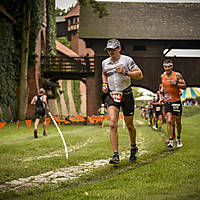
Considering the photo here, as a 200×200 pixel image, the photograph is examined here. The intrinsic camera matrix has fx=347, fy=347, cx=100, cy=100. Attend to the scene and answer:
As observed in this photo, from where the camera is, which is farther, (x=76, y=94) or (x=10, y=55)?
(x=76, y=94)

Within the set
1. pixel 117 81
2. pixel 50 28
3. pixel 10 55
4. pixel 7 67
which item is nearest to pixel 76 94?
pixel 50 28

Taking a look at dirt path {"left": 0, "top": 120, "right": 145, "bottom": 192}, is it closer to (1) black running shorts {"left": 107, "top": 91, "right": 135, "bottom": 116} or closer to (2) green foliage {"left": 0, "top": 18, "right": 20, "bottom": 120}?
(1) black running shorts {"left": 107, "top": 91, "right": 135, "bottom": 116}

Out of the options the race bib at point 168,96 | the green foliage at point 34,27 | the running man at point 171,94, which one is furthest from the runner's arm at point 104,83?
the green foliage at point 34,27

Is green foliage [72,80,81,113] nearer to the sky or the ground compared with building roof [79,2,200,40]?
nearer to the ground

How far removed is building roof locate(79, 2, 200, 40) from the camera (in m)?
27.3

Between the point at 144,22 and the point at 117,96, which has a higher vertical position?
the point at 144,22

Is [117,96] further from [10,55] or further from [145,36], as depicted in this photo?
[145,36]

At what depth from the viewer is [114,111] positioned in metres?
5.97

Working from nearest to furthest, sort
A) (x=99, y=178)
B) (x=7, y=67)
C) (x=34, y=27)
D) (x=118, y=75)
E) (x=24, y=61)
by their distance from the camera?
(x=99, y=178)
(x=118, y=75)
(x=7, y=67)
(x=24, y=61)
(x=34, y=27)

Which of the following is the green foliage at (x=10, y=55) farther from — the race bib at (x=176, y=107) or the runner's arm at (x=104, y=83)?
the runner's arm at (x=104, y=83)

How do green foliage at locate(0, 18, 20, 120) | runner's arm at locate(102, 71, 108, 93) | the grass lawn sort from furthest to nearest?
1. green foliage at locate(0, 18, 20, 120)
2. runner's arm at locate(102, 71, 108, 93)
3. the grass lawn

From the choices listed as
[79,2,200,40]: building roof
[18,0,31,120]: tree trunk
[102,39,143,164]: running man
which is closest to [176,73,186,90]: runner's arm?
[102,39,143,164]: running man

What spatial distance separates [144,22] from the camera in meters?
29.0

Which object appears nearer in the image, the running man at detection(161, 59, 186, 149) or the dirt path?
the dirt path
